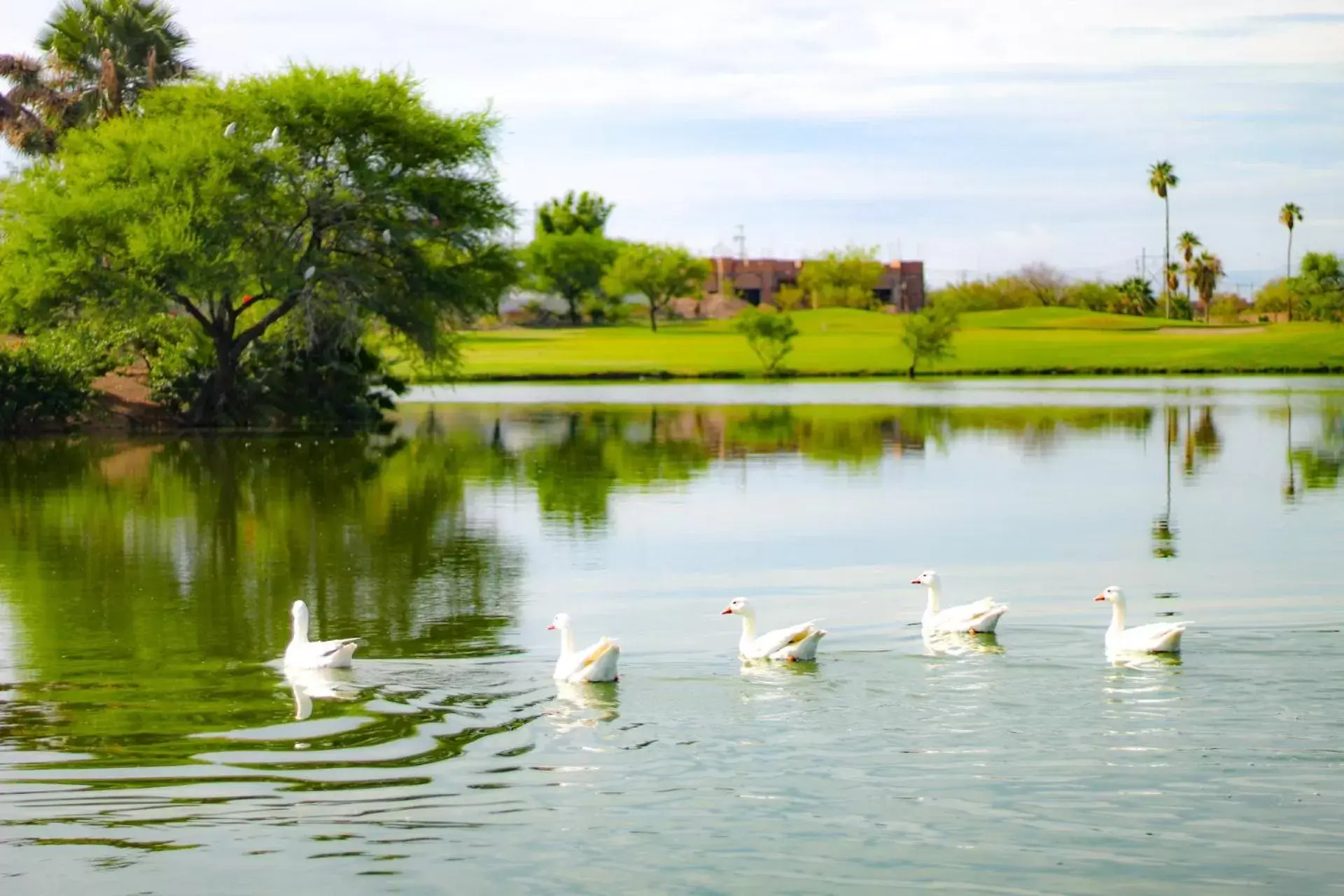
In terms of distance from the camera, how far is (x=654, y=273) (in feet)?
512

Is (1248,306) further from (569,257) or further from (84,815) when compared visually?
(84,815)

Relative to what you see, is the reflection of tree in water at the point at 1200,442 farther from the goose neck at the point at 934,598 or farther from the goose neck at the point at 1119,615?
the goose neck at the point at 1119,615

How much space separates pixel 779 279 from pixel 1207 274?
51468 millimetres

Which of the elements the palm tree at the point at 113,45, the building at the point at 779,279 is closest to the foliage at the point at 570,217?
the building at the point at 779,279

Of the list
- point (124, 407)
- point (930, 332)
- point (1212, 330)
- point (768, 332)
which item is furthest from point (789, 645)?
point (1212, 330)

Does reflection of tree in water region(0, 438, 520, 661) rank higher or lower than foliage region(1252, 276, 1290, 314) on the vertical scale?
lower

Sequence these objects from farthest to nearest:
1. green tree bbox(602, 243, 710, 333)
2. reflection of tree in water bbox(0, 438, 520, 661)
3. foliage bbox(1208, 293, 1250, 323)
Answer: foliage bbox(1208, 293, 1250, 323) → green tree bbox(602, 243, 710, 333) → reflection of tree in water bbox(0, 438, 520, 661)

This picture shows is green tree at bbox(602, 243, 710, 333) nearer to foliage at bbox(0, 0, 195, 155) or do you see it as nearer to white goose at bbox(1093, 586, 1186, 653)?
foliage at bbox(0, 0, 195, 155)

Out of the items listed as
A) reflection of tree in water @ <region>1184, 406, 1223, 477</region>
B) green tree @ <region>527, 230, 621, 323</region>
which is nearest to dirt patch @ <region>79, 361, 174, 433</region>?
reflection of tree in water @ <region>1184, 406, 1223, 477</region>

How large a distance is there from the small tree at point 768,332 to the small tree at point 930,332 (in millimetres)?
6438

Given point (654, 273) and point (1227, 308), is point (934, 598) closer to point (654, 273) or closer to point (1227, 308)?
point (654, 273)

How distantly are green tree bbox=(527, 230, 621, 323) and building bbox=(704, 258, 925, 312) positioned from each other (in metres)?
23.4

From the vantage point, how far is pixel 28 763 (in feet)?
40.7

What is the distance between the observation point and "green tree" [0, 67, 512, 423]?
49.0m
